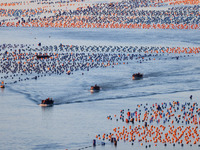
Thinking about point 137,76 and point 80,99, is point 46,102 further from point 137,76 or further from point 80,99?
point 137,76

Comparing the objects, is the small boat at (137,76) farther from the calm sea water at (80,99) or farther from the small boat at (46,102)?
the small boat at (46,102)

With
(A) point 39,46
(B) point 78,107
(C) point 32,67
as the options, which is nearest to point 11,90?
(B) point 78,107

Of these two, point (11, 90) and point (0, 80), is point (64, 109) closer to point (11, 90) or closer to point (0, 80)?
point (11, 90)

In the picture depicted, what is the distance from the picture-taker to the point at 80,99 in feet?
345

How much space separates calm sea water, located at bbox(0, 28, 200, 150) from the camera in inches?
3300

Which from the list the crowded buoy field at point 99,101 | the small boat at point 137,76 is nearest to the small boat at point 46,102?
the crowded buoy field at point 99,101

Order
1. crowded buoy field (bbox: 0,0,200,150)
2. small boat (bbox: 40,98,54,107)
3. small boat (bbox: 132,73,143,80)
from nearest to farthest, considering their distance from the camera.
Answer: crowded buoy field (bbox: 0,0,200,150) → small boat (bbox: 40,98,54,107) → small boat (bbox: 132,73,143,80)

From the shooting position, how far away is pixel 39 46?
188250mm

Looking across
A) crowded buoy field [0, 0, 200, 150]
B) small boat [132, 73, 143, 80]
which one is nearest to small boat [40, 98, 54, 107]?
crowded buoy field [0, 0, 200, 150]

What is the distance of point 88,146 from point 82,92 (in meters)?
31.9

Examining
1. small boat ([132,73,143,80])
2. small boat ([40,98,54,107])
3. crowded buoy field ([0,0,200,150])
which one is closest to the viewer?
crowded buoy field ([0,0,200,150])

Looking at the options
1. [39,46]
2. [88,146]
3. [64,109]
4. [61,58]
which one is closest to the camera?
[88,146]

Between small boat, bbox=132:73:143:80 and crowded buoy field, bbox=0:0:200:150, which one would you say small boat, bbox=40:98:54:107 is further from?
small boat, bbox=132:73:143:80

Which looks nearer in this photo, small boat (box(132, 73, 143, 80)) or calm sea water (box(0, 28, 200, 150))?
calm sea water (box(0, 28, 200, 150))
